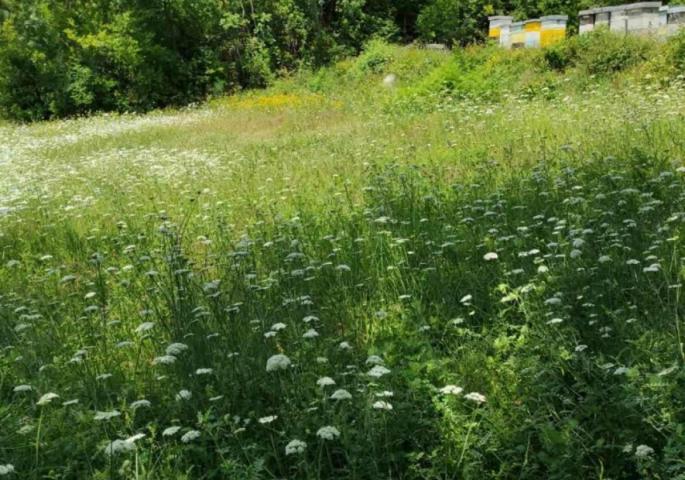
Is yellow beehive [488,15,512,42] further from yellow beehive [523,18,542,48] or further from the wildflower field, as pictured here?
the wildflower field

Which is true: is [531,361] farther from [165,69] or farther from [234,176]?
[165,69]

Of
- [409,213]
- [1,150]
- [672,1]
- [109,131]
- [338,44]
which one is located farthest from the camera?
[338,44]

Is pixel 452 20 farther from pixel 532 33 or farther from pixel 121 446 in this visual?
pixel 121 446

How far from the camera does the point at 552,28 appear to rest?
59.2ft

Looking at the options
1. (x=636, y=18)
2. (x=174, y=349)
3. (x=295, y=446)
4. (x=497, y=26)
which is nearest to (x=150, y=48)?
(x=497, y=26)

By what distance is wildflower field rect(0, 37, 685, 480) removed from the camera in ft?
9.66

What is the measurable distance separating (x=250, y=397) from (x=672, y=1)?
24.4 m

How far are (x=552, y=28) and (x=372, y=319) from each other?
16190mm

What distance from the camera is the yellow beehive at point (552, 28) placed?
17875 millimetres

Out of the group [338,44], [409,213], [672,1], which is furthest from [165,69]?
[409,213]

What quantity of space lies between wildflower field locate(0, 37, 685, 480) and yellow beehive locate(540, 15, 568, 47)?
902 cm

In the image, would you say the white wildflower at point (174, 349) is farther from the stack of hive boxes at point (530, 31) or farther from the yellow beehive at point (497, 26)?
the yellow beehive at point (497, 26)

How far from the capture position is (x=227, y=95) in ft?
87.6

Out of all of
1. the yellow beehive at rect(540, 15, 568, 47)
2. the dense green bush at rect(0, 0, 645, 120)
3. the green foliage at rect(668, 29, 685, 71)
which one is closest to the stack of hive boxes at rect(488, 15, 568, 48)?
the yellow beehive at rect(540, 15, 568, 47)
